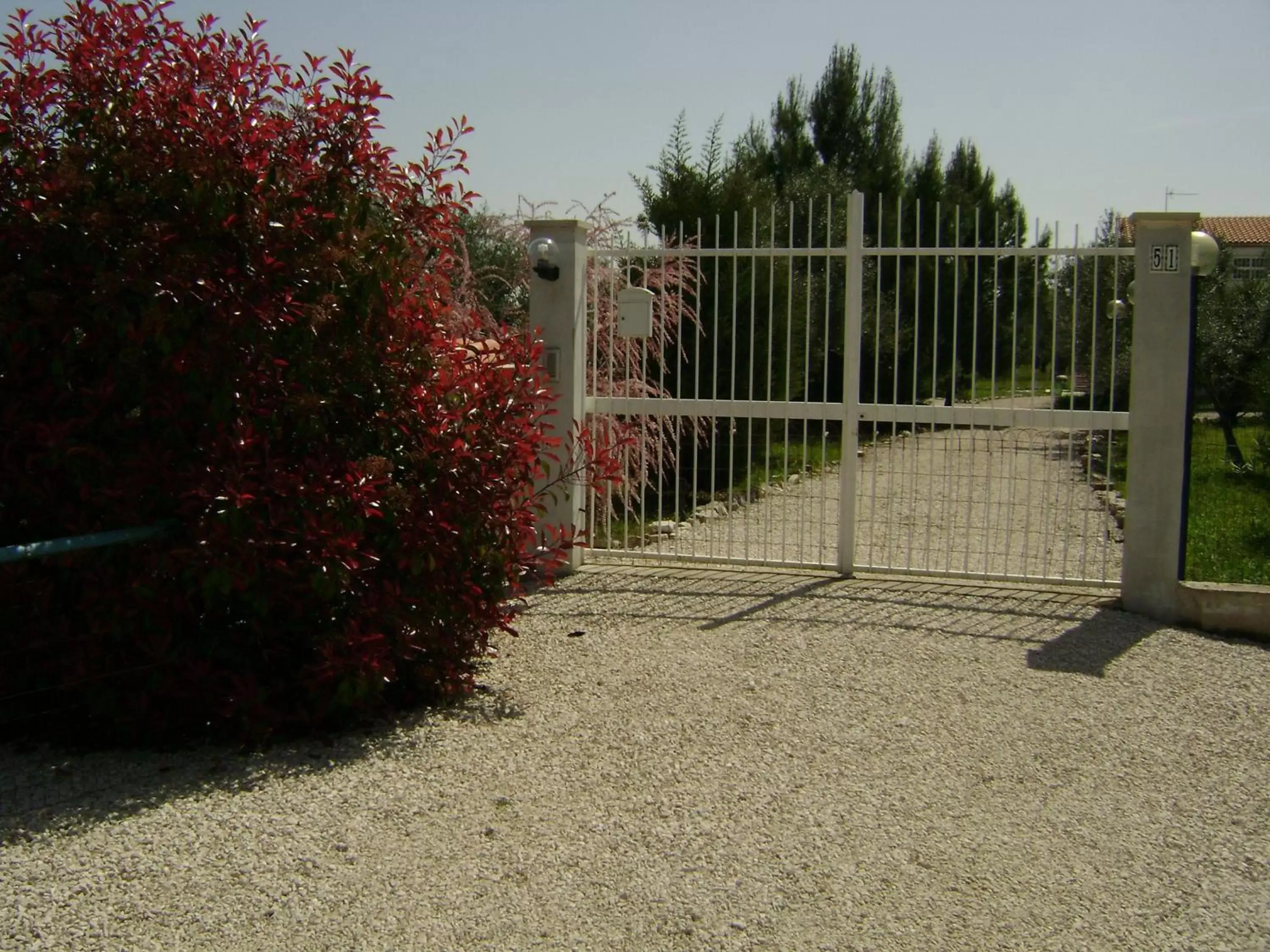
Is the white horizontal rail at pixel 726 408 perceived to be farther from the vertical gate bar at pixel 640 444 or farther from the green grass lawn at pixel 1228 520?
the green grass lawn at pixel 1228 520

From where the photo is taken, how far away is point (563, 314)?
7.52 meters

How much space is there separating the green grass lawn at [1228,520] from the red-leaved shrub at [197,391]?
17.1ft

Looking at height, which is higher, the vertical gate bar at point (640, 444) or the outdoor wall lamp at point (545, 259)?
the outdoor wall lamp at point (545, 259)

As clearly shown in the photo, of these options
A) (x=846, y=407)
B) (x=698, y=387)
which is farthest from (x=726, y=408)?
(x=698, y=387)

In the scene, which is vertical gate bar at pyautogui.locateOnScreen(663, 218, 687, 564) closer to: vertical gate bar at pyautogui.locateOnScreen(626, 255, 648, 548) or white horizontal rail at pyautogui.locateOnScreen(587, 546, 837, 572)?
white horizontal rail at pyautogui.locateOnScreen(587, 546, 837, 572)

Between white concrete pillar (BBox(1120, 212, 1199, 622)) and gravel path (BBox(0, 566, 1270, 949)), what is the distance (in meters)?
0.67

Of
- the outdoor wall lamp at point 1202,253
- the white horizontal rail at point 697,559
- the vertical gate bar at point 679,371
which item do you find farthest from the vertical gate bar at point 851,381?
the outdoor wall lamp at point 1202,253

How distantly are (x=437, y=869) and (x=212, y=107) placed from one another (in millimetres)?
2833

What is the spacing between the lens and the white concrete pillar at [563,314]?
748cm

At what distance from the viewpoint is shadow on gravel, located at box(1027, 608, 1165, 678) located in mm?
5797

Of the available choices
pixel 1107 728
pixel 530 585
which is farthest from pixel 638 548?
pixel 1107 728

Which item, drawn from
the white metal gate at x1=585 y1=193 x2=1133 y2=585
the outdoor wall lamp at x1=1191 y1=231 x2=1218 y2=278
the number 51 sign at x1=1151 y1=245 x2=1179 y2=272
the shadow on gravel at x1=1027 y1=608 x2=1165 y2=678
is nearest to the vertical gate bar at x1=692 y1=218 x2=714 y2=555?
the white metal gate at x1=585 y1=193 x2=1133 y2=585

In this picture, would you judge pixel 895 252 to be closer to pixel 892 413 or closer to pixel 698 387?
pixel 892 413

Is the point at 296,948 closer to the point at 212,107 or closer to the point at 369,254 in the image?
the point at 369,254
